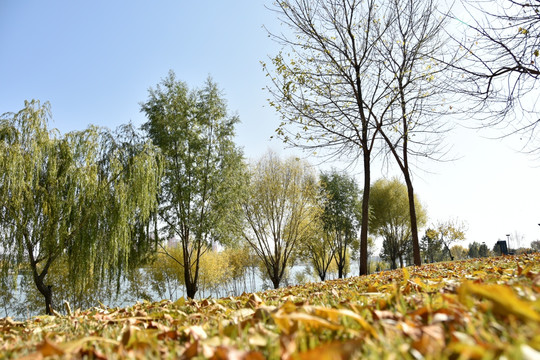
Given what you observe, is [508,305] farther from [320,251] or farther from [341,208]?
[320,251]

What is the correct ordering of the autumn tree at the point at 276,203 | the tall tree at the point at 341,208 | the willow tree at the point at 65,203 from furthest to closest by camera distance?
the tall tree at the point at 341,208, the autumn tree at the point at 276,203, the willow tree at the point at 65,203

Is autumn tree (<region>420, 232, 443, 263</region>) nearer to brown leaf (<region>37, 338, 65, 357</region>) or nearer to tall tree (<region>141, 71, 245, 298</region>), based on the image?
tall tree (<region>141, 71, 245, 298</region>)

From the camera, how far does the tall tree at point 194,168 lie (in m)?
15.9

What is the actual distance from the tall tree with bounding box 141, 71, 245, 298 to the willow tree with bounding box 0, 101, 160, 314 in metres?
5.03

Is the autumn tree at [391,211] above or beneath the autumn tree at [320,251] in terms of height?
above

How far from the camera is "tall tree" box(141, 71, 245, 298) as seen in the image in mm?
15938

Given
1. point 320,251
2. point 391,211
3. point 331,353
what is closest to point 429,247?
point 391,211

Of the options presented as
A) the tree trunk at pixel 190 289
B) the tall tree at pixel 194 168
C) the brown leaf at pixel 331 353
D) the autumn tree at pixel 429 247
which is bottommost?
the autumn tree at pixel 429 247

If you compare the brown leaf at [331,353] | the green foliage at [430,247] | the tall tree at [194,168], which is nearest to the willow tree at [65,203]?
the tall tree at [194,168]

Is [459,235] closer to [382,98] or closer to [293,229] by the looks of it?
[293,229]

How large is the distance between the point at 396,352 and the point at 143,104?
18.4 meters

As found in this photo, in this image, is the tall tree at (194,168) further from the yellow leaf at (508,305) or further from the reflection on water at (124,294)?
the yellow leaf at (508,305)

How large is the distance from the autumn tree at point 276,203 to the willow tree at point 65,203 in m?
9.40

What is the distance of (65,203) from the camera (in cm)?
979
